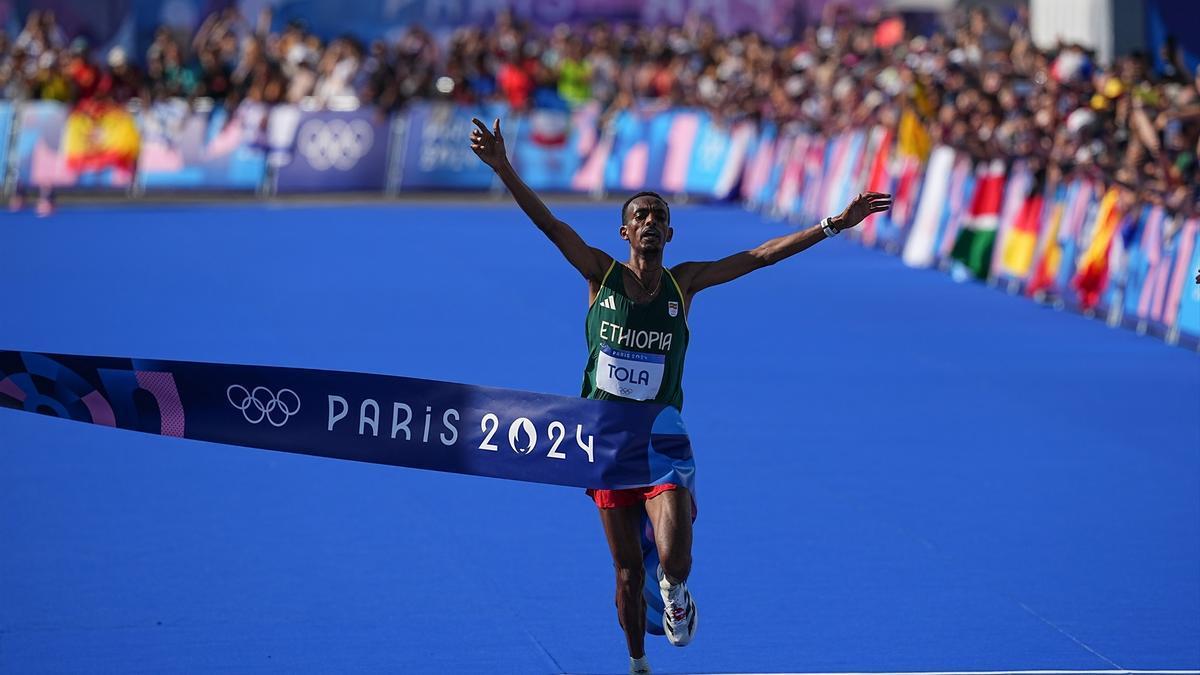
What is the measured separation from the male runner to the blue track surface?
894 millimetres

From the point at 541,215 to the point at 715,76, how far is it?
81.9 feet

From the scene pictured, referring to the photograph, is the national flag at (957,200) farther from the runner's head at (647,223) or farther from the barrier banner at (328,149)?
the runner's head at (647,223)

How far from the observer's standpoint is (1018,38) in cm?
2655

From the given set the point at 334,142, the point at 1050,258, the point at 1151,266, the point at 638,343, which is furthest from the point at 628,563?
the point at 334,142

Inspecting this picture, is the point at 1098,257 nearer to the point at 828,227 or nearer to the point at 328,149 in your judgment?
the point at 828,227

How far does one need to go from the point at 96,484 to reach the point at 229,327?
6.34 meters

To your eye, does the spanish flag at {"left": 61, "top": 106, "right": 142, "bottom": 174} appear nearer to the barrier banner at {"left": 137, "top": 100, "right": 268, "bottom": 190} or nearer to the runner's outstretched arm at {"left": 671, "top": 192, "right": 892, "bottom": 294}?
the barrier banner at {"left": 137, "top": 100, "right": 268, "bottom": 190}

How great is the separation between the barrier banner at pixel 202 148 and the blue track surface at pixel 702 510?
9643 millimetres

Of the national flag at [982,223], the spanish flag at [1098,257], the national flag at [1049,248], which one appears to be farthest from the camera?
the national flag at [982,223]

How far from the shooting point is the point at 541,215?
24.7 ft

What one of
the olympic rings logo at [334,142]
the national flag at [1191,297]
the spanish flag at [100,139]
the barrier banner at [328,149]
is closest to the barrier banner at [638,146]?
the barrier banner at [328,149]

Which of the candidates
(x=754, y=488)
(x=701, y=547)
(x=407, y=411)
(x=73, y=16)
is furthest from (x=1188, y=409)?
(x=73, y=16)

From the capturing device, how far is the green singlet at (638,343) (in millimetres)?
7484

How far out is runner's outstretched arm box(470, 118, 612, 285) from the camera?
7.47m
